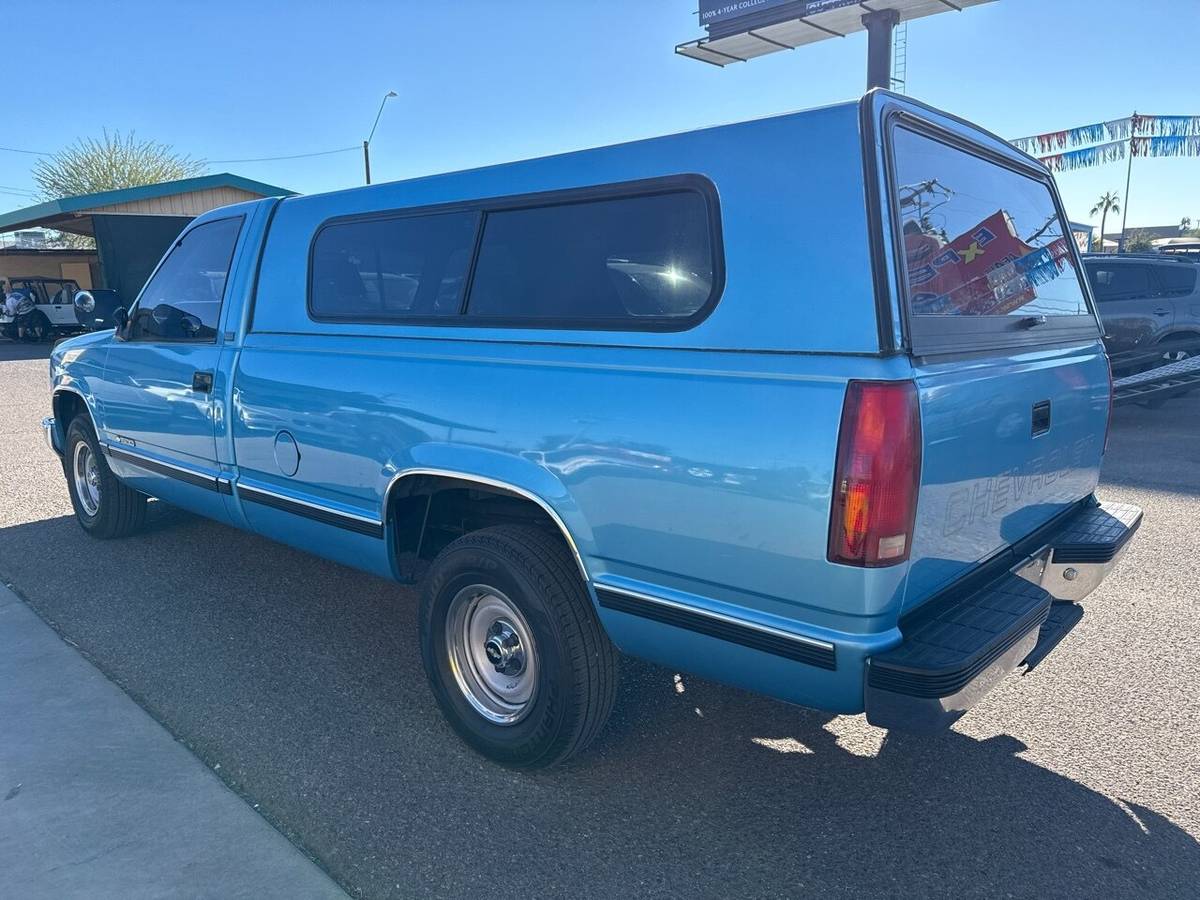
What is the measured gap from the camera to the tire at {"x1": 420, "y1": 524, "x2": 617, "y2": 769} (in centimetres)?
274

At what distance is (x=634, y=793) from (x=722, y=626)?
2.76 ft

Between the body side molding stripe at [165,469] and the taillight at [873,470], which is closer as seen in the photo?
the taillight at [873,470]

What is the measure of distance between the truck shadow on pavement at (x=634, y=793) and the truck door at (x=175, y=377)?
0.84 m

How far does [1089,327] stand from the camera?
3.39m

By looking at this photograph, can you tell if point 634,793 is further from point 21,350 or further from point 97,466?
point 21,350

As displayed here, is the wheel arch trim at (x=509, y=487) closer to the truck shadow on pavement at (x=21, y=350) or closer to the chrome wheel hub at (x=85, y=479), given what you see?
the chrome wheel hub at (x=85, y=479)

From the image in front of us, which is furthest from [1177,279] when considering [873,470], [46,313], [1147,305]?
[46,313]

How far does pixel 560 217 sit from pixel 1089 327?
7.09ft

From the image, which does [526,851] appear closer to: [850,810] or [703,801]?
[703,801]

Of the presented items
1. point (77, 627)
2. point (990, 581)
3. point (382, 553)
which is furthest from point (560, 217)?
point (77, 627)

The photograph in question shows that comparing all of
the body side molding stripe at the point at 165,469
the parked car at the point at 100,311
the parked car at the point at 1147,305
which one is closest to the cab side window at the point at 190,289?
the parked car at the point at 100,311

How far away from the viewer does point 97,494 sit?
553 centimetres

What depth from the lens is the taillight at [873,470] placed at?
82.0 inches

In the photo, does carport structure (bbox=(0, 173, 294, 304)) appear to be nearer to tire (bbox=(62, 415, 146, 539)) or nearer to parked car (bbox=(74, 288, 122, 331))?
tire (bbox=(62, 415, 146, 539))
